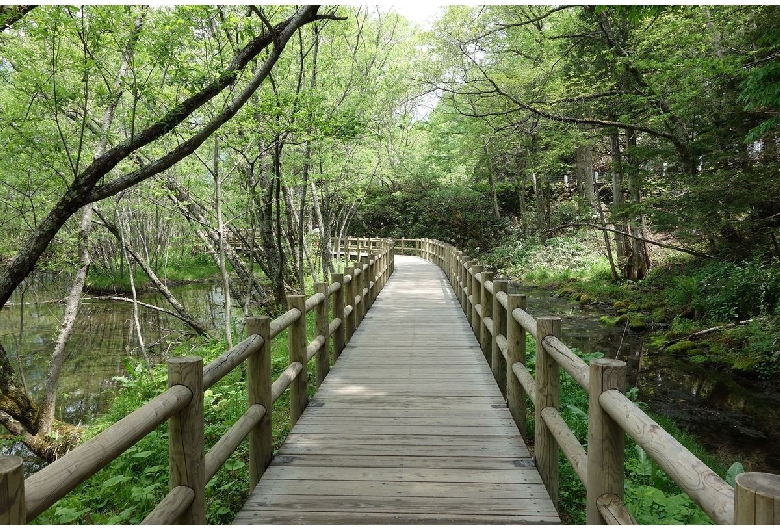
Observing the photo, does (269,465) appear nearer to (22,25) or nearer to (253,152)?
(22,25)

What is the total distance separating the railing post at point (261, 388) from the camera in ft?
11.9

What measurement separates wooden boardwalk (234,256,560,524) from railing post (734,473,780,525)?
1.73 meters

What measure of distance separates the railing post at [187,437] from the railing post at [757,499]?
2214mm

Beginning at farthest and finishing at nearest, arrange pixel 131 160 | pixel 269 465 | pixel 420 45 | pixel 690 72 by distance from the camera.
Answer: pixel 420 45, pixel 690 72, pixel 131 160, pixel 269 465

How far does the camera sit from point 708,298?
10750 millimetres

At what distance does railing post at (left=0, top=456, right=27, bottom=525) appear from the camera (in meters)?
1.37

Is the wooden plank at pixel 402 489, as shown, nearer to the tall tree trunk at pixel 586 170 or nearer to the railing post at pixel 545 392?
the railing post at pixel 545 392

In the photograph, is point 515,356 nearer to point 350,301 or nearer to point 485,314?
point 485,314

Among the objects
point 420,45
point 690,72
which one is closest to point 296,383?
point 690,72

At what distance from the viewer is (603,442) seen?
8.25 feet

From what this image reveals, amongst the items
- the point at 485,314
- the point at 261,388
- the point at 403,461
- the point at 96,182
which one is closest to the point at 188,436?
Result: the point at 261,388

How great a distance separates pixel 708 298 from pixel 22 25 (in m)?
12.3

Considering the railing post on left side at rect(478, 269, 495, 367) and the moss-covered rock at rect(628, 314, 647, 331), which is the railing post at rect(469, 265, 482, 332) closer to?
the railing post on left side at rect(478, 269, 495, 367)

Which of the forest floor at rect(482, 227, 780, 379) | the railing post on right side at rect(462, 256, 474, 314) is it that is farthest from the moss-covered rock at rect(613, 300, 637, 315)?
the railing post on right side at rect(462, 256, 474, 314)
